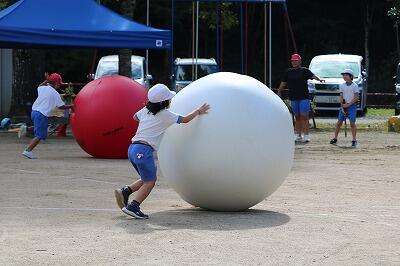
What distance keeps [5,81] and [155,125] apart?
1902 centimetres

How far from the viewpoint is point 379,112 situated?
39281 mm

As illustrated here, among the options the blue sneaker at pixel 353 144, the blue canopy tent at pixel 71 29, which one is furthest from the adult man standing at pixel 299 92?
the blue canopy tent at pixel 71 29

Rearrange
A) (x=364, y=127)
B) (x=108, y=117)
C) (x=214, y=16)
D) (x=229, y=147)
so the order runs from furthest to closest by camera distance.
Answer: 1. (x=214, y=16)
2. (x=364, y=127)
3. (x=108, y=117)
4. (x=229, y=147)

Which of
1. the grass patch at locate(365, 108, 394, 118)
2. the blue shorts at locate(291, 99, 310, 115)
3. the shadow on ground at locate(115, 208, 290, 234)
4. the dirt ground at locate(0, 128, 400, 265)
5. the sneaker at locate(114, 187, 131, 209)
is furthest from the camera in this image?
the grass patch at locate(365, 108, 394, 118)

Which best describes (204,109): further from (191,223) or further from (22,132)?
(22,132)

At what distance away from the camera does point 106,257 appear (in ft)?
29.4

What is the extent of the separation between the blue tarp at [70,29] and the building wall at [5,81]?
7.42 meters

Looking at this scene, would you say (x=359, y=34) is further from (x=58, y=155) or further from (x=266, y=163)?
(x=266, y=163)

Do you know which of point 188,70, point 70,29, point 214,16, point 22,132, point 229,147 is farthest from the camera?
point 214,16

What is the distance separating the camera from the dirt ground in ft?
29.8

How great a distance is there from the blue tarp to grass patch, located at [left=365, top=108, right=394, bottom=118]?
52.4 ft

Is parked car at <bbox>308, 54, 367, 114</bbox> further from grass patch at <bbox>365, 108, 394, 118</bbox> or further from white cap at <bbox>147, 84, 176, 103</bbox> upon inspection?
white cap at <bbox>147, 84, 176, 103</bbox>

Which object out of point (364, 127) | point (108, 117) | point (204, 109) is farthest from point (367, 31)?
point (204, 109)

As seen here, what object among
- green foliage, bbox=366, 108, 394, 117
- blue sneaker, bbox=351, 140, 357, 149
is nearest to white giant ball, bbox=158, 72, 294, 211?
blue sneaker, bbox=351, 140, 357, 149
